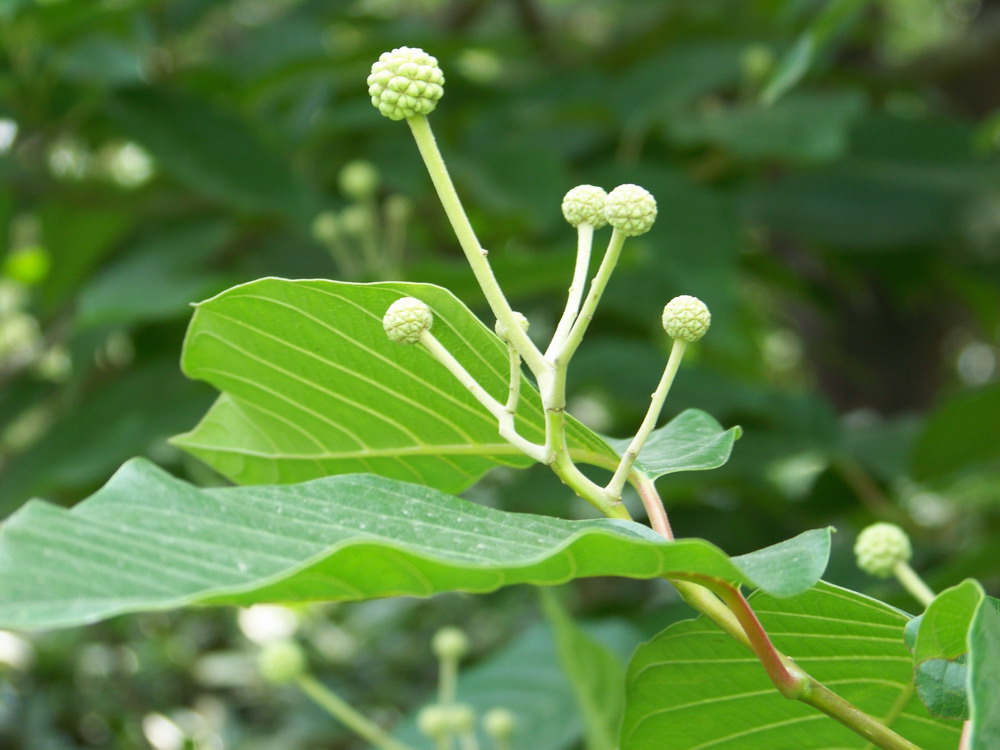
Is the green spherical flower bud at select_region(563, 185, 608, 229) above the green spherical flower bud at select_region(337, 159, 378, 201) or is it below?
above

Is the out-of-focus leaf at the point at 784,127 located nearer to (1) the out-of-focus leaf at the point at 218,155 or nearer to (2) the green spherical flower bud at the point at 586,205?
(1) the out-of-focus leaf at the point at 218,155

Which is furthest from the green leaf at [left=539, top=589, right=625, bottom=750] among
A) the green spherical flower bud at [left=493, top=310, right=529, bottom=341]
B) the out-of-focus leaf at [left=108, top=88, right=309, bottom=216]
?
the out-of-focus leaf at [left=108, top=88, right=309, bottom=216]

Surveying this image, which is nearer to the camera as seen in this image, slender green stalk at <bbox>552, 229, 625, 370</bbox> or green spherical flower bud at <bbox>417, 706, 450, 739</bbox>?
slender green stalk at <bbox>552, 229, 625, 370</bbox>

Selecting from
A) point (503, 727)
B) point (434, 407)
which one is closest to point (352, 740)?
point (503, 727)

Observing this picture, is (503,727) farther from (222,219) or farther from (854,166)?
(854,166)

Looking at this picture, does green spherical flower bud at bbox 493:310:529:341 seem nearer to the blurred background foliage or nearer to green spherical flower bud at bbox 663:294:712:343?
green spherical flower bud at bbox 663:294:712:343

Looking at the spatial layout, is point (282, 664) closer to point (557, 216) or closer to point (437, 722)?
point (437, 722)
